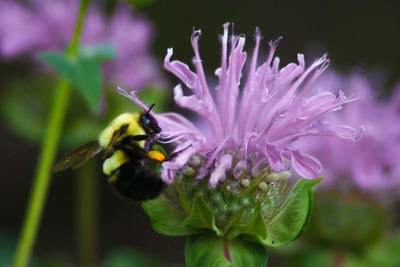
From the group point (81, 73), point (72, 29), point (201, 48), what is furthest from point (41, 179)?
point (201, 48)

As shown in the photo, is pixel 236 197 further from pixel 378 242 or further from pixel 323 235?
pixel 378 242

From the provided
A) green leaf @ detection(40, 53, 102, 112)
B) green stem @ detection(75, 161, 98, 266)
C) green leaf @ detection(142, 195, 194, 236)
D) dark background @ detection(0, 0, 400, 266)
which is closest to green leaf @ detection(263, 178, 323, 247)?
green leaf @ detection(142, 195, 194, 236)

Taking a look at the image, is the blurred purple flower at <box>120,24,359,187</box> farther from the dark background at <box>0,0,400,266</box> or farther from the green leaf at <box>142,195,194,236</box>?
the dark background at <box>0,0,400,266</box>

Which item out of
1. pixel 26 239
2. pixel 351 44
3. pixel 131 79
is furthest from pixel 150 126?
pixel 351 44

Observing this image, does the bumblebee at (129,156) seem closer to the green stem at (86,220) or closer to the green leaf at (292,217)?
the green leaf at (292,217)

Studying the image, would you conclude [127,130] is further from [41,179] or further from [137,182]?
[41,179]

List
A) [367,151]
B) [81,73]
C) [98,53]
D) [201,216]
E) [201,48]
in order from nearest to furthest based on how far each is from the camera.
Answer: [201,216] → [81,73] → [98,53] → [367,151] → [201,48]
